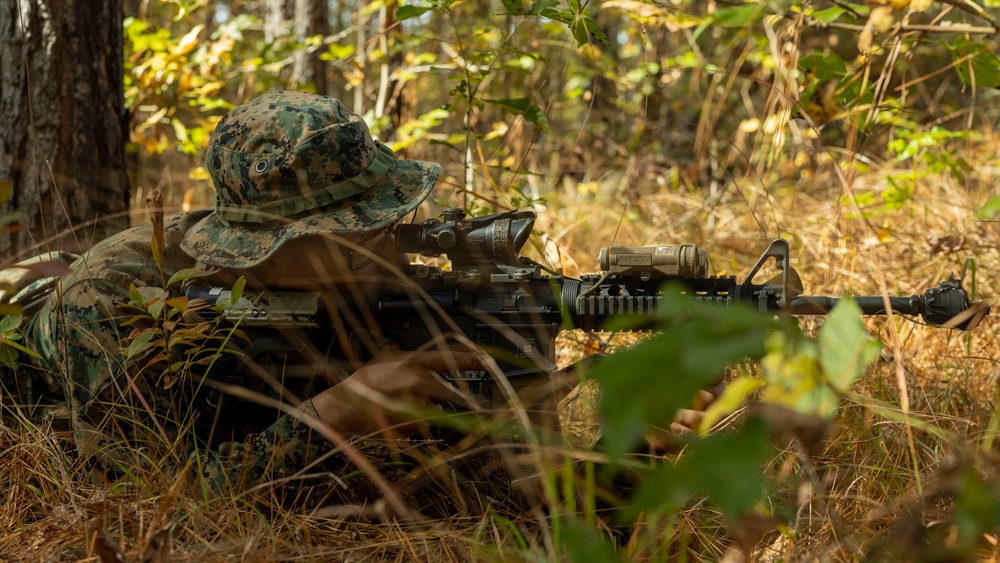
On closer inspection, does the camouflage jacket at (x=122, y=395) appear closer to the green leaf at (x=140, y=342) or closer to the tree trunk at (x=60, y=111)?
the green leaf at (x=140, y=342)

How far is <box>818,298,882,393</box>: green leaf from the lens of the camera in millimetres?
896

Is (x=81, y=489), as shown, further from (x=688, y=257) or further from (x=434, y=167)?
(x=688, y=257)

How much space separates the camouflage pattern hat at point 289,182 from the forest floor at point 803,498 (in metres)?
0.64

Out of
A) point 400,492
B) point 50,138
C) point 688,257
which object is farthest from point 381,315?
point 50,138

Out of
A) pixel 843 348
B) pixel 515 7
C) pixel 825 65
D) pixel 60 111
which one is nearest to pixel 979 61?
pixel 825 65

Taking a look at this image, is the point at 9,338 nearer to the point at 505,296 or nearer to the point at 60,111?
the point at 505,296

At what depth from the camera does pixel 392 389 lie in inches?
81.6

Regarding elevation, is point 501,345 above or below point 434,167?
below

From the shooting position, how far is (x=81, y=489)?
206 cm

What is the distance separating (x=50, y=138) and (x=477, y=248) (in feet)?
7.32

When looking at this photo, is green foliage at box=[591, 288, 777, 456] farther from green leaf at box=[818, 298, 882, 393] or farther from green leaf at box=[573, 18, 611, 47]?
green leaf at box=[573, 18, 611, 47]

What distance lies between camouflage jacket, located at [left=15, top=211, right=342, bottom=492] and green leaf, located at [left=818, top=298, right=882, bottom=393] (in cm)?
134

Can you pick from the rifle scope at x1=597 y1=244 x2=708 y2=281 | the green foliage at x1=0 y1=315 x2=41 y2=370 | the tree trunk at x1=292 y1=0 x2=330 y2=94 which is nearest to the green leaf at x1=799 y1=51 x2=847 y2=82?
the rifle scope at x1=597 y1=244 x2=708 y2=281

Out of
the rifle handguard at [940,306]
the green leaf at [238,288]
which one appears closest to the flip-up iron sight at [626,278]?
the rifle handguard at [940,306]
